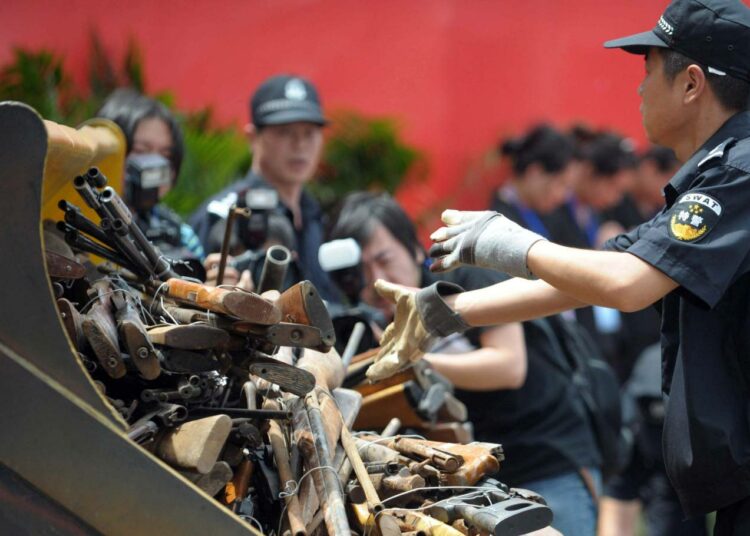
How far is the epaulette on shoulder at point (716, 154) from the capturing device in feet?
8.88

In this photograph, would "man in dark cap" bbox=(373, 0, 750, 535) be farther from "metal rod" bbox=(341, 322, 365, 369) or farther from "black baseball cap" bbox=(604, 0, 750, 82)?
"metal rod" bbox=(341, 322, 365, 369)

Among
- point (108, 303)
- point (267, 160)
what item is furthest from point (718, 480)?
point (267, 160)

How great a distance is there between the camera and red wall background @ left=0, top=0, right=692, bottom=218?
691 cm

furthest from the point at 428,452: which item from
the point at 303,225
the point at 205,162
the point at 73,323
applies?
the point at 205,162

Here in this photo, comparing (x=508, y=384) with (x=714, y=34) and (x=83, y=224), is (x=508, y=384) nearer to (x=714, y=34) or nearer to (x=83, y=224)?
(x=714, y=34)

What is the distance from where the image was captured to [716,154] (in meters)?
2.71

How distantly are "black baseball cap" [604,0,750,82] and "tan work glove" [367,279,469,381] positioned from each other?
2.78 ft

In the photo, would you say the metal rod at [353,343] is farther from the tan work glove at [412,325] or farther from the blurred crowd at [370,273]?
the tan work glove at [412,325]

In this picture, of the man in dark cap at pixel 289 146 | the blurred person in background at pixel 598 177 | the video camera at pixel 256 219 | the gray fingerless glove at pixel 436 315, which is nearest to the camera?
the gray fingerless glove at pixel 436 315

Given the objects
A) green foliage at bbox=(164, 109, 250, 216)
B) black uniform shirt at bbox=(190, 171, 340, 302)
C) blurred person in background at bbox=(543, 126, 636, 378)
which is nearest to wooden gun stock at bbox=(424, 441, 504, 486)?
black uniform shirt at bbox=(190, 171, 340, 302)

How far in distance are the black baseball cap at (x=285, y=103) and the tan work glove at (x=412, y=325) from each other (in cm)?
227

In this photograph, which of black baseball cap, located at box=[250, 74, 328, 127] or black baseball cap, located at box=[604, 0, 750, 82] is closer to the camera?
black baseball cap, located at box=[604, 0, 750, 82]

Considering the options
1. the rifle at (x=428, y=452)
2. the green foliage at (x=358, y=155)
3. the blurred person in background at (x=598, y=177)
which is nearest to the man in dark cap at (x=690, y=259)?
the rifle at (x=428, y=452)

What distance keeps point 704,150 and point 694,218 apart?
0.97 feet
